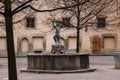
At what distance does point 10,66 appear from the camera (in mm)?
14484

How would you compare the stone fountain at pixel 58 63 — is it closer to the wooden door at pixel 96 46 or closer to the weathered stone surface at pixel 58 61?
the weathered stone surface at pixel 58 61

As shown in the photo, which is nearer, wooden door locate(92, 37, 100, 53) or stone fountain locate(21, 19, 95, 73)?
stone fountain locate(21, 19, 95, 73)

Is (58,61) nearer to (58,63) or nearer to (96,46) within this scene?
(58,63)

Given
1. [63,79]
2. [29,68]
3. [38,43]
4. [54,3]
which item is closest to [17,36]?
[38,43]

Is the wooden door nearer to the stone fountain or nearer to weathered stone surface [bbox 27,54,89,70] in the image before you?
the stone fountain

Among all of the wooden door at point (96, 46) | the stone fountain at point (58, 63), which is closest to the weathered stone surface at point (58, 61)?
the stone fountain at point (58, 63)

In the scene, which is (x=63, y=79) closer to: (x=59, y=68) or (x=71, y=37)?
(x=59, y=68)

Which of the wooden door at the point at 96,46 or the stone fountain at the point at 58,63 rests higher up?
the wooden door at the point at 96,46

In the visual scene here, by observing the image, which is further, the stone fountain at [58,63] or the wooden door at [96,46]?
the wooden door at [96,46]

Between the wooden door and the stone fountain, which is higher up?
the wooden door

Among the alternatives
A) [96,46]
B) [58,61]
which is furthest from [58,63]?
[96,46]

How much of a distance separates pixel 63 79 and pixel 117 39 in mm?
27784

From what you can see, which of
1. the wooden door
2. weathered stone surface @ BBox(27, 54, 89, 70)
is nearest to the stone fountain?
weathered stone surface @ BBox(27, 54, 89, 70)

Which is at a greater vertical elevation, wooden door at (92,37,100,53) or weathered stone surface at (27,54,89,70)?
wooden door at (92,37,100,53)
